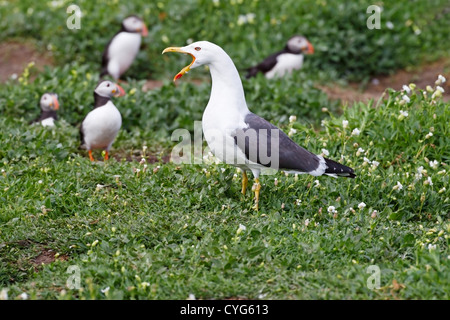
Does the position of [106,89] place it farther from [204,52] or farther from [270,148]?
[270,148]

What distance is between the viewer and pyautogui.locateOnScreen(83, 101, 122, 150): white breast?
21.8 ft

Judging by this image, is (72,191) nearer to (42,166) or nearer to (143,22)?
(42,166)

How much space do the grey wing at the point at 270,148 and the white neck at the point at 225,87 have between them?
6.7 inches

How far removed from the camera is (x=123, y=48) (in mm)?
9297

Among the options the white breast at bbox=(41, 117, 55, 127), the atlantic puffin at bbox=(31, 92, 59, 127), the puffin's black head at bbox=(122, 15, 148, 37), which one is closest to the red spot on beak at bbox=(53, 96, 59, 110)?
the atlantic puffin at bbox=(31, 92, 59, 127)

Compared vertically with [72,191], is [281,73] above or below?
above

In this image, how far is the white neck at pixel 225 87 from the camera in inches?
202

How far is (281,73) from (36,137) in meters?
3.81

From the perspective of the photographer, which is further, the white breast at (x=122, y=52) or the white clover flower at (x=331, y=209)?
the white breast at (x=122, y=52)

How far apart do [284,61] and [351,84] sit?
1.19 metres

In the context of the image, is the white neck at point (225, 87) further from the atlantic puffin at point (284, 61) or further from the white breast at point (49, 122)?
the atlantic puffin at point (284, 61)

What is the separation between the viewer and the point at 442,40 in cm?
1052

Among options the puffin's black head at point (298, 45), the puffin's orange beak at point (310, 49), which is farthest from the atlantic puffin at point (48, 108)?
the puffin's orange beak at point (310, 49)
